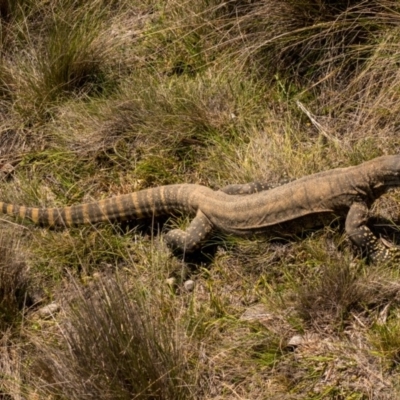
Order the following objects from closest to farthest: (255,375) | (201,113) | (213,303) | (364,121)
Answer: (255,375) → (213,303) → (364,121) → (201,113)

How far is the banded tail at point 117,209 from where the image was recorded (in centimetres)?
798

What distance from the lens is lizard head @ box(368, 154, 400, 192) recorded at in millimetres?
6883

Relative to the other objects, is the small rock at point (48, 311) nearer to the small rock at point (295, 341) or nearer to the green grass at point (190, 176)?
the green grass at point (190, 176)

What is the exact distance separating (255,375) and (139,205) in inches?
98.8

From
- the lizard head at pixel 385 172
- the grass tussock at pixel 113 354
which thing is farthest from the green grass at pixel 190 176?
the lizard head at pixel 385 172

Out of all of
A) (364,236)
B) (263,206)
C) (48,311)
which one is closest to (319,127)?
(263,206)

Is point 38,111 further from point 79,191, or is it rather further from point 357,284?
point 357,284

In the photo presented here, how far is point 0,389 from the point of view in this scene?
6473mm

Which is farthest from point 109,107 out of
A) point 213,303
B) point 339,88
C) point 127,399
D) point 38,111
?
point 127,399

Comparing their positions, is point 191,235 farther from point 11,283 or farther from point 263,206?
point 11,283

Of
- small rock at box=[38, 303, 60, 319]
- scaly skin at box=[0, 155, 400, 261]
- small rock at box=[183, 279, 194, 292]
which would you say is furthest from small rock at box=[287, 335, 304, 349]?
small rock at box=[38, 303, 60, 319]

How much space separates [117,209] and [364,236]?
2.54 metres

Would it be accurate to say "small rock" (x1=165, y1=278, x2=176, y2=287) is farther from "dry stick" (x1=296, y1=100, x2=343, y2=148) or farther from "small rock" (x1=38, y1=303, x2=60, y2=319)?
"dry stick" (x1=296, y1=100, x2=343, y2=148)

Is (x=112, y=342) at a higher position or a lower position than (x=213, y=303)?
higher
